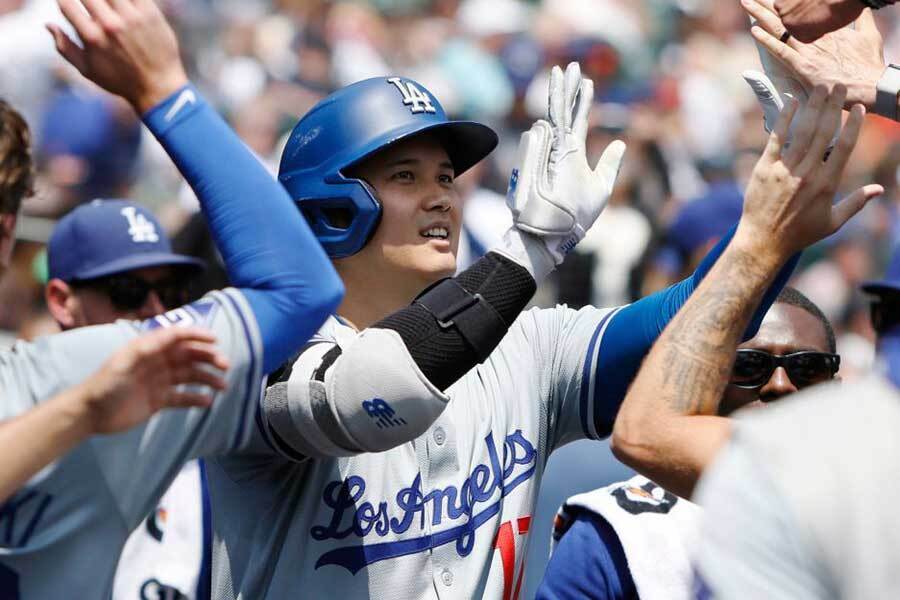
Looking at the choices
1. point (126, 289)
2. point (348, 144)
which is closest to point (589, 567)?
point (348, 144)

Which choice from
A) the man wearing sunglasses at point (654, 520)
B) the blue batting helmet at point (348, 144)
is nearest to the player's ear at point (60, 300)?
the blue batting helmet at point (348, 144)

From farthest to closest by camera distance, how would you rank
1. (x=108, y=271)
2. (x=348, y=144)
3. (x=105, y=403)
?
1. (x=108, y=271)
2. (x=348, y=144)
3. (x=105, y=403)

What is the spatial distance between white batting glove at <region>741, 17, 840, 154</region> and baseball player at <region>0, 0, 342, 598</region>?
45.9 inches

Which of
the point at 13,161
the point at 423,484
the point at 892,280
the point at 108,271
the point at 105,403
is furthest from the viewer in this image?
the point at 108,271

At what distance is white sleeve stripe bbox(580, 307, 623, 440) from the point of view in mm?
3227

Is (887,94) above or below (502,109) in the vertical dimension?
above

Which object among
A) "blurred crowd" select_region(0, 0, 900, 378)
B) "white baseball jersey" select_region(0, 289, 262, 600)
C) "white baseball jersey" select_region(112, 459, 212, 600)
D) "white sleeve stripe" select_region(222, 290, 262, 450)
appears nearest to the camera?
"white baseball jersey" select_region(0, 289, 262, 600)

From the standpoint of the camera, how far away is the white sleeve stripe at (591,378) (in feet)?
10.6

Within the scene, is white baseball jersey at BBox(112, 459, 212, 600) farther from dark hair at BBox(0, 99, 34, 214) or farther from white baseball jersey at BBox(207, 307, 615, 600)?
dark hair at BBox(0, 99, 34, 214)

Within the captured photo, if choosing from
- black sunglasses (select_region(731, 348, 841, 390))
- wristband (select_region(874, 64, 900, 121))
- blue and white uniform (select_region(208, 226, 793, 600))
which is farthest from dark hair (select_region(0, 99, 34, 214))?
black sunglasses (select_region(731, 348, 841, 390))

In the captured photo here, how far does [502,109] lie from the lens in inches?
409

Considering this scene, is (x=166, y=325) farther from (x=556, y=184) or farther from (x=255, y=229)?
(x=556, y=184)

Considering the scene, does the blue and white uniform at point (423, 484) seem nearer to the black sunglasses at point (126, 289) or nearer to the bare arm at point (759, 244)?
the bare arm at point (759, 244)

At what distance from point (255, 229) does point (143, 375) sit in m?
0.47
